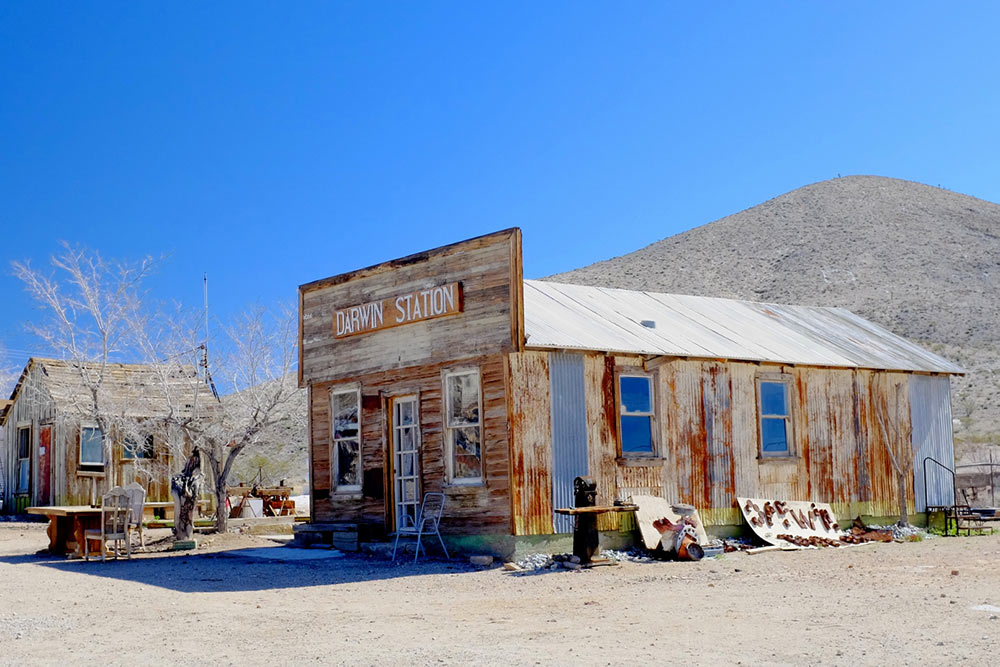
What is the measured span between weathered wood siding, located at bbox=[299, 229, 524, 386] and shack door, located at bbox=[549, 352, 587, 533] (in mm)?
1083

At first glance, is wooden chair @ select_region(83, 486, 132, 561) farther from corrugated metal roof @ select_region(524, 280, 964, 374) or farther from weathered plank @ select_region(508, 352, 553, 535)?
corrugated metal roof @ select_region(524, 280, 964, 374)

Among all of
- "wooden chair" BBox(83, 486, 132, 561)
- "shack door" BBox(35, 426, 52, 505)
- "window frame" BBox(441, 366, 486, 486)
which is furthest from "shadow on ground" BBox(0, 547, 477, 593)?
"shack door" BBox(35, 426, 52, 505)

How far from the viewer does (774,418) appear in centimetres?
1888

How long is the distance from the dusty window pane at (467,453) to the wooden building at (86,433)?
1058cm

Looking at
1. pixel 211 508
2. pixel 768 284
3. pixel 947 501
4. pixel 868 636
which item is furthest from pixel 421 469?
pixel 768 284

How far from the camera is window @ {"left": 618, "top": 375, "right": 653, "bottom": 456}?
16.8 m

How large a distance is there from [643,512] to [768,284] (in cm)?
5022

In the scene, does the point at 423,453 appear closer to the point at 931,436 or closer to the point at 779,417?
the point at 779,417

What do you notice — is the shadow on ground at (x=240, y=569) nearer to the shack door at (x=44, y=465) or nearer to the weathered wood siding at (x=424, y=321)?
the weathered wood siding at (x=424, y=321)

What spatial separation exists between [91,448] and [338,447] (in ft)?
41.4

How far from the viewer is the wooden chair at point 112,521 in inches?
672

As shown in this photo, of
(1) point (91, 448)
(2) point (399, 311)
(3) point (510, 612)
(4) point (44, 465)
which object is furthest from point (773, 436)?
(4) point (44, 465)

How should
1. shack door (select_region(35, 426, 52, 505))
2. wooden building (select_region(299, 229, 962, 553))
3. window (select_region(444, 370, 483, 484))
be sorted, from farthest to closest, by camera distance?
shack door (select_region(35, 426, 52, 505)) → window (select_region(444, 370, 483, 484)) → wooden building (select_region(299, 229, 962, 553))

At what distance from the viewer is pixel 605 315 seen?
18844 millimetres
